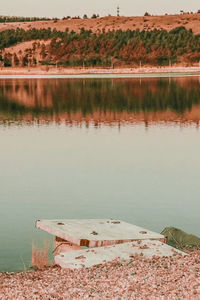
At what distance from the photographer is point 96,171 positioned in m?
16.1

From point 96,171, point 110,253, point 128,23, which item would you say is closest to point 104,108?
point 96,171

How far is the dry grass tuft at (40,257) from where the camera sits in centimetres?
879

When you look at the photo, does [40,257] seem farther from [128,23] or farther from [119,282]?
[128,23]

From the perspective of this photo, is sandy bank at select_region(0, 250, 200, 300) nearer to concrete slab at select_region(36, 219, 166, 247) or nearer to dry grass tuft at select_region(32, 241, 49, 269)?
concrete slab at select_region(36, 219, 166, 247)

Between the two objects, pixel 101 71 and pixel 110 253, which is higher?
pixel 110 253

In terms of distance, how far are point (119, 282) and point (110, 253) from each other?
136cm

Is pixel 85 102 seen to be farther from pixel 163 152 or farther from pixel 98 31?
pixel 98 31

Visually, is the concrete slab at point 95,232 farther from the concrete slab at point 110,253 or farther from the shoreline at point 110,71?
the shoreline at point 110,71

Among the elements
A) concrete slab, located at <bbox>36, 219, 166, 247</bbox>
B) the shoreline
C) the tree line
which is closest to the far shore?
the shoreline

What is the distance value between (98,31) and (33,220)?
383 feet

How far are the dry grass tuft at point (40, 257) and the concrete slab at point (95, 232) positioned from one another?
0.43 meters

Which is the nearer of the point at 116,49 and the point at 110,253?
the point at 110,253

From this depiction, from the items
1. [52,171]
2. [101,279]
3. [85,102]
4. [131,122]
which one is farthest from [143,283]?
[85,102]

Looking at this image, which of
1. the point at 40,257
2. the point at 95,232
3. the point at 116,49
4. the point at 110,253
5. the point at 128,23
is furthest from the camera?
the point at 128,23
